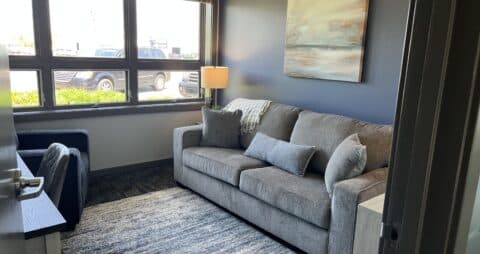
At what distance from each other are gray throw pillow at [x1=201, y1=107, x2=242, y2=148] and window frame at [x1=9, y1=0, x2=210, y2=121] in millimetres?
998

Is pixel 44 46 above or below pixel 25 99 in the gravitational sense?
above

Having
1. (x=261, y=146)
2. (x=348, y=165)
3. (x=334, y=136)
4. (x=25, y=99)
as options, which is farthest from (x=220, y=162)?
(x=25, y=99)

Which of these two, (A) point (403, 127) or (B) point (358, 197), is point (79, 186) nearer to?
(B) point (358, 197)

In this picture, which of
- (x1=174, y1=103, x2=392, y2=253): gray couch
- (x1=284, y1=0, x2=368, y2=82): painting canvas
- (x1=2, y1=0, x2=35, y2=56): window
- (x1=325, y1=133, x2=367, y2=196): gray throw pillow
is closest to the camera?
(x1=174, y1=103, x2=392, y2=253): gray couch

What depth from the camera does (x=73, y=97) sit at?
3.85 metres

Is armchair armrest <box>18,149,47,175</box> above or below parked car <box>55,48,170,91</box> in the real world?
below

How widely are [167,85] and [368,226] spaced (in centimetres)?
319

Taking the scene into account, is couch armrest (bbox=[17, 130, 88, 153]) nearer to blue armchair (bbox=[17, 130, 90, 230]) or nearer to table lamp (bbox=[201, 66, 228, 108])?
blue armchair (bbox=[17, 130, 90, 230])

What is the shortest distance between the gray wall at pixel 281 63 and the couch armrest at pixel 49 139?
6.39 ft

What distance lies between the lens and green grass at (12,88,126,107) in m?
3.54

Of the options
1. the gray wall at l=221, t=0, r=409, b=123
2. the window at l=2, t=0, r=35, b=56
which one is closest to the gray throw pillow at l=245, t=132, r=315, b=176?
the gray wall at l=221, t=0, r=409, b=123

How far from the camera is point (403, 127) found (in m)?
0.73

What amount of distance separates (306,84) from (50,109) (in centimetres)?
262

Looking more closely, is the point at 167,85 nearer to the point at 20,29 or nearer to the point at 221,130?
the point at 221,130
